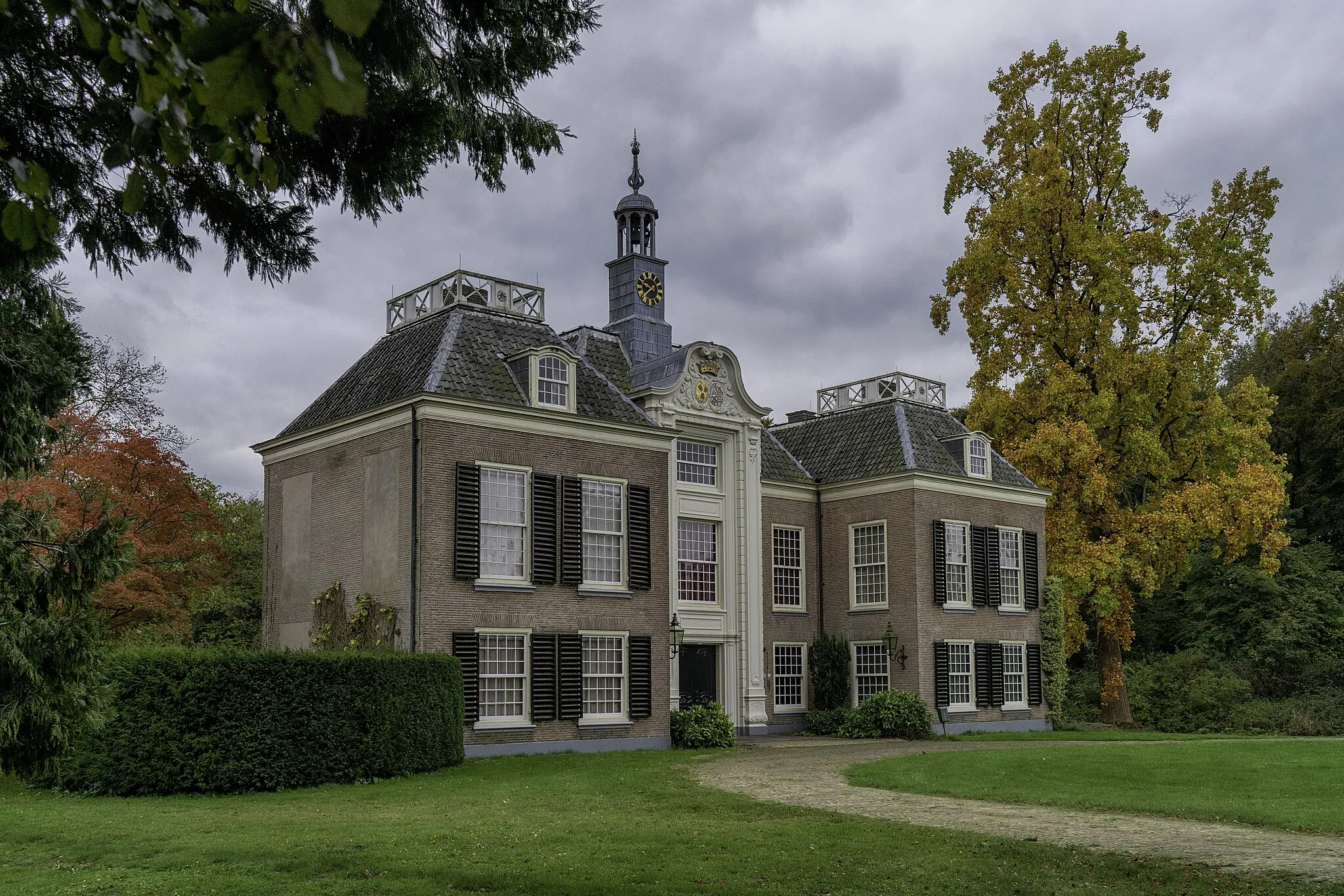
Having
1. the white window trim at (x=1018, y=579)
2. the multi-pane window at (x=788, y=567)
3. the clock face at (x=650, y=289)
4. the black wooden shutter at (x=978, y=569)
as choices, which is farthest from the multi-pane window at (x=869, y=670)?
the clock face at (x=650, y=289)

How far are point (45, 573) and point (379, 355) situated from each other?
1776 centimetres

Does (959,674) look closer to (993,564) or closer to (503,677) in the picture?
(993,564)

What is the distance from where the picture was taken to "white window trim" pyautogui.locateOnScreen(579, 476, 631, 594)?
2498 cm

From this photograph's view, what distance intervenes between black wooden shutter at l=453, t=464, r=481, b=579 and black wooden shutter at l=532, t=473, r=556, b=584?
1.18 metres

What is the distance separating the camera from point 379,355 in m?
27.4

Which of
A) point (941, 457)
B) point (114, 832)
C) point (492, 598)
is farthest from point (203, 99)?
point (941, 457)

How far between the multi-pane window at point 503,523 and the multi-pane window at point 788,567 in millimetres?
10406

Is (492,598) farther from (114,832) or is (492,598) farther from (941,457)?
(941,457)

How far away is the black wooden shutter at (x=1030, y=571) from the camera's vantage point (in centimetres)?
3406

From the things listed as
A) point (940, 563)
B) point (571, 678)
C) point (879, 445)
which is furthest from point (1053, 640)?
point (571, 678)

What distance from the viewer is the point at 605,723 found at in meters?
24.8

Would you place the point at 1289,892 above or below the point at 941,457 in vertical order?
below

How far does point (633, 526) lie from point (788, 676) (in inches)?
347

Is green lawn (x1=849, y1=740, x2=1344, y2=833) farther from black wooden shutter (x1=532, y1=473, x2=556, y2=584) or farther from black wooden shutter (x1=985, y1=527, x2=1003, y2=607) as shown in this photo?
black wooden shutter (x1=985, y1=527, x2=1003, y2=607)
